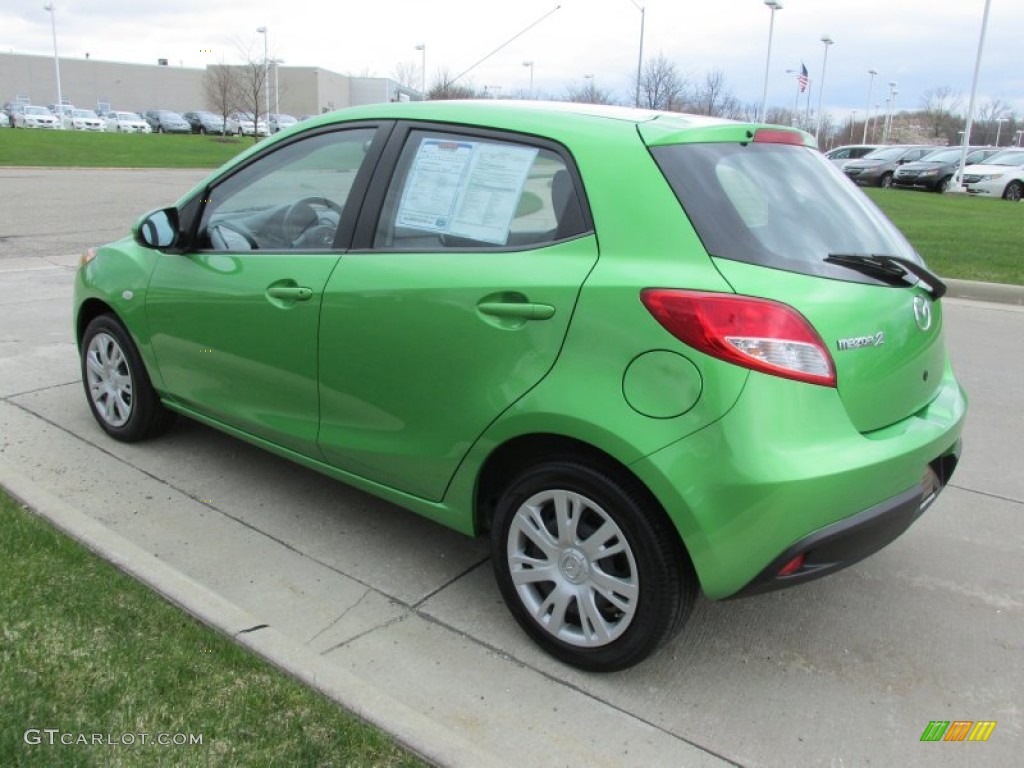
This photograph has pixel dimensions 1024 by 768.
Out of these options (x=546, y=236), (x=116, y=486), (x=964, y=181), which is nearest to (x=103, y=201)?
(x=116, y=486)

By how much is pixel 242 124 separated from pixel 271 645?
66369 millimetres

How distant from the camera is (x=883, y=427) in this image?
260 cm

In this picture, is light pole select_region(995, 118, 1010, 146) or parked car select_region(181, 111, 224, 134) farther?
light pole select_region(995, 118, 1010, 146)

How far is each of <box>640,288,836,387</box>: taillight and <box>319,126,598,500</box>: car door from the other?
0.36 meters

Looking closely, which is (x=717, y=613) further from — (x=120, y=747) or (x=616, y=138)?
(x=120, y=747)

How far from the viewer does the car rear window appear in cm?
252

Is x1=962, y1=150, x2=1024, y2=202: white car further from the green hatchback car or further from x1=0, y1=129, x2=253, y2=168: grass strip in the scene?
the green hatchback car

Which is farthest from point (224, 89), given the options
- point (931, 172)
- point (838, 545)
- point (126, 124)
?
point (838, 545)

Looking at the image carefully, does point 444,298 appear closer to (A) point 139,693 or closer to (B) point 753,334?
(B) point 753,334

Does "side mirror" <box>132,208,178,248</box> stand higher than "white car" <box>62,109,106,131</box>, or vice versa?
"white car" <box>62,109,106,131</box>

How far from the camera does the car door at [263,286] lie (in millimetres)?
3340

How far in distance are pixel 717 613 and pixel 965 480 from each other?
1985 mm

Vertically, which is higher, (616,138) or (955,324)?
(616,138)

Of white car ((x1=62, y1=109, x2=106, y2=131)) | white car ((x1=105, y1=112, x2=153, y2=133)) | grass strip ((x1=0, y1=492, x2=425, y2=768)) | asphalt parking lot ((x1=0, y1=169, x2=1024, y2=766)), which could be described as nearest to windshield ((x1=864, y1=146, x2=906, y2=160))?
asphalt parking lot ((x1=0, y1=169, x2=1024, y2=766))
